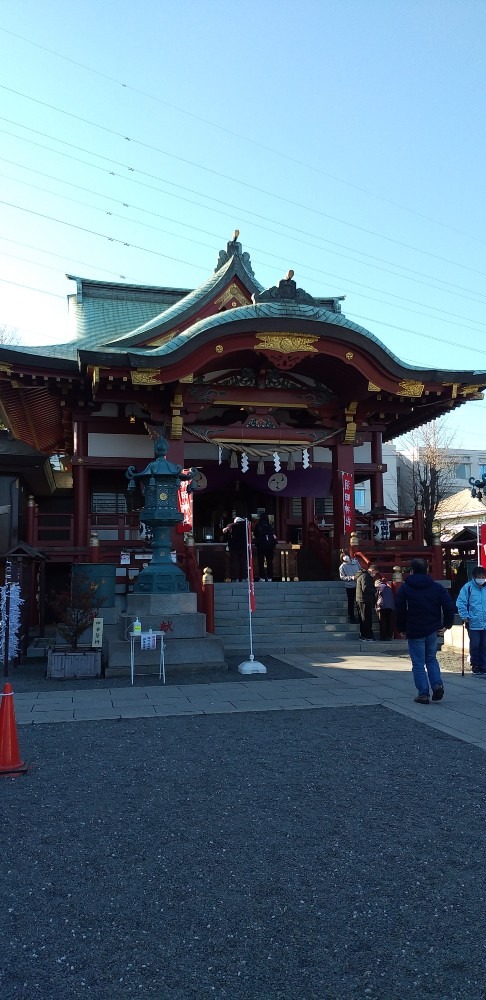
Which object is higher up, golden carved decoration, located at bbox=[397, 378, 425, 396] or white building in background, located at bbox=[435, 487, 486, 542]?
golden carved decoration, located at bbox=[397, 378, 425, 396]

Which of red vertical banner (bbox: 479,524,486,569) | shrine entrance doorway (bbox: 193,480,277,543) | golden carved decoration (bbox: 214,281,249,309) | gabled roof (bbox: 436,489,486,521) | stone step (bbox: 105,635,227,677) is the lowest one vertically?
stone step (bbox: 105,635,227,677)

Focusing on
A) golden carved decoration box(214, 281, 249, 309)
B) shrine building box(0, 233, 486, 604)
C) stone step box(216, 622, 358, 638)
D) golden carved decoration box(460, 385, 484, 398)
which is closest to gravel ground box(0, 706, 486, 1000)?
stone step box(216, 622, 358, 638)

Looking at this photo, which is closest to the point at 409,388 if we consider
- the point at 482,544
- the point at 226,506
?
the point at 482,544

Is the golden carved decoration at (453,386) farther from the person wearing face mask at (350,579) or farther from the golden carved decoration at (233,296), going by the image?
the golden carved decoration at (233,296)

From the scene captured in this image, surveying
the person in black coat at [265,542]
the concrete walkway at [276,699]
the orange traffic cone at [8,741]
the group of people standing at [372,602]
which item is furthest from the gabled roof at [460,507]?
the orange traffic cone at [8,741]

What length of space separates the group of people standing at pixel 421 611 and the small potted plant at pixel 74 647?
4.40 m

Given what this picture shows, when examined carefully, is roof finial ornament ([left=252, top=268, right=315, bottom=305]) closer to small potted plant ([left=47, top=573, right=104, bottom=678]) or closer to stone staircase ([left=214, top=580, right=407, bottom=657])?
stone staircase ([left=214, top=580, right=407, bottom=657])

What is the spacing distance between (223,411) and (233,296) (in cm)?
324

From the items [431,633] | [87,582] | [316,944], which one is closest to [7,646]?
[87,582]

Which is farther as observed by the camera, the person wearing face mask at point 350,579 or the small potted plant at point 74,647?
the person wearing face mask at point 350,579

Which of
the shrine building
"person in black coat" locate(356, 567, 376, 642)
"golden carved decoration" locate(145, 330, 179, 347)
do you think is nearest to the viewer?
"person in black coat" locate(356, 567, 376, 642)

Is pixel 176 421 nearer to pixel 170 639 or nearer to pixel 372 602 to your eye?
pixel 372 602

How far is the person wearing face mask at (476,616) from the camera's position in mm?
10078

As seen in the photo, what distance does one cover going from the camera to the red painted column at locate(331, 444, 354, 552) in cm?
1620
